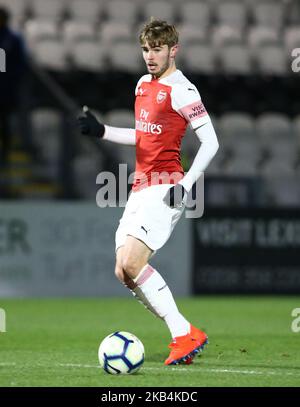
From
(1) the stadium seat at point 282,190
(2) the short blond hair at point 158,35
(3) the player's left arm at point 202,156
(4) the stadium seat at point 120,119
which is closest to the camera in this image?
(3) the player's left arm at point 202,156

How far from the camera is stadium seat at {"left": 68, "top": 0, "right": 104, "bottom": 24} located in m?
19.5

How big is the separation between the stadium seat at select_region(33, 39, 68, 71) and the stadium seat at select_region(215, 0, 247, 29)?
3.49 meters

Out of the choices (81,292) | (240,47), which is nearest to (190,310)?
(81,292)

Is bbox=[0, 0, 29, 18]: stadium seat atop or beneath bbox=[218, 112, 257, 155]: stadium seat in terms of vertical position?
atop

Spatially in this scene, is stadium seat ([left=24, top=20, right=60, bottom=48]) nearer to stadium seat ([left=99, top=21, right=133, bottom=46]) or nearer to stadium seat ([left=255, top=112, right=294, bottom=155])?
stadium seat ([left=99, top=21, right=133, bottom=46])

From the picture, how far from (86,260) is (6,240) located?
107cm

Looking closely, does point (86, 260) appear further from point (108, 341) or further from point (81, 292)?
point (108, 341)

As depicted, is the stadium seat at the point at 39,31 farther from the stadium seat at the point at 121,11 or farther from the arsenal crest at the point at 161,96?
the arsenal crest at the point at 161,96

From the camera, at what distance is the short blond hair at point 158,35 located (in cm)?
747

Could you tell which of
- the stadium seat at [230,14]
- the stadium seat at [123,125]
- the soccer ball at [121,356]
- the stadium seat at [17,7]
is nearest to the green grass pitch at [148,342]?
the soccer ball at [121,356]

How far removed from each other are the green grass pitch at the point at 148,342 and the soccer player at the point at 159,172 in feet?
1.38

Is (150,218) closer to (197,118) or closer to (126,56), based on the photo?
(197,118)

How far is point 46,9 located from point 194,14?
271cm

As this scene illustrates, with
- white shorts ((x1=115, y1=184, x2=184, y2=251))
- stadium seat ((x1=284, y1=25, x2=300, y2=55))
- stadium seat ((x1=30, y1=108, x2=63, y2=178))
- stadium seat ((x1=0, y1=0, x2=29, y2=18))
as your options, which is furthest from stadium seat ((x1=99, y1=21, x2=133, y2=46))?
white shorts ((x1=115, y1=184, x2=184, y2=251))
